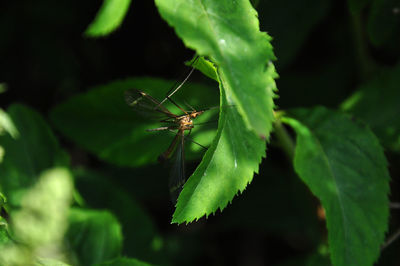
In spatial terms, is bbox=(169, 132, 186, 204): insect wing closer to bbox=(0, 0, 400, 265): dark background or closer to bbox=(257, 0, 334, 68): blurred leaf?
bbox=(0, 0, 400, 265): dark background

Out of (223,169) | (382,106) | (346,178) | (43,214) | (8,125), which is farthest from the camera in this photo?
(382,106)

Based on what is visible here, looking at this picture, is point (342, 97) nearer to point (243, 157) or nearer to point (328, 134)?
point (328, 134)

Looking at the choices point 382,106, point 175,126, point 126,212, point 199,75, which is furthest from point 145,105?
point 382,106

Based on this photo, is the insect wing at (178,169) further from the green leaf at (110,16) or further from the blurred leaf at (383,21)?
the blurred leaf at (383,21)

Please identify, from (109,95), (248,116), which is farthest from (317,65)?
(248,116)

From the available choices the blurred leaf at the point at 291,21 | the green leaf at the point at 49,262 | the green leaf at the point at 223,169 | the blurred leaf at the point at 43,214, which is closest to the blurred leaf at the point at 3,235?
the green leaf at the point at 49,262

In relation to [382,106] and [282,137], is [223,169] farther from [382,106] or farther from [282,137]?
[382,106]
